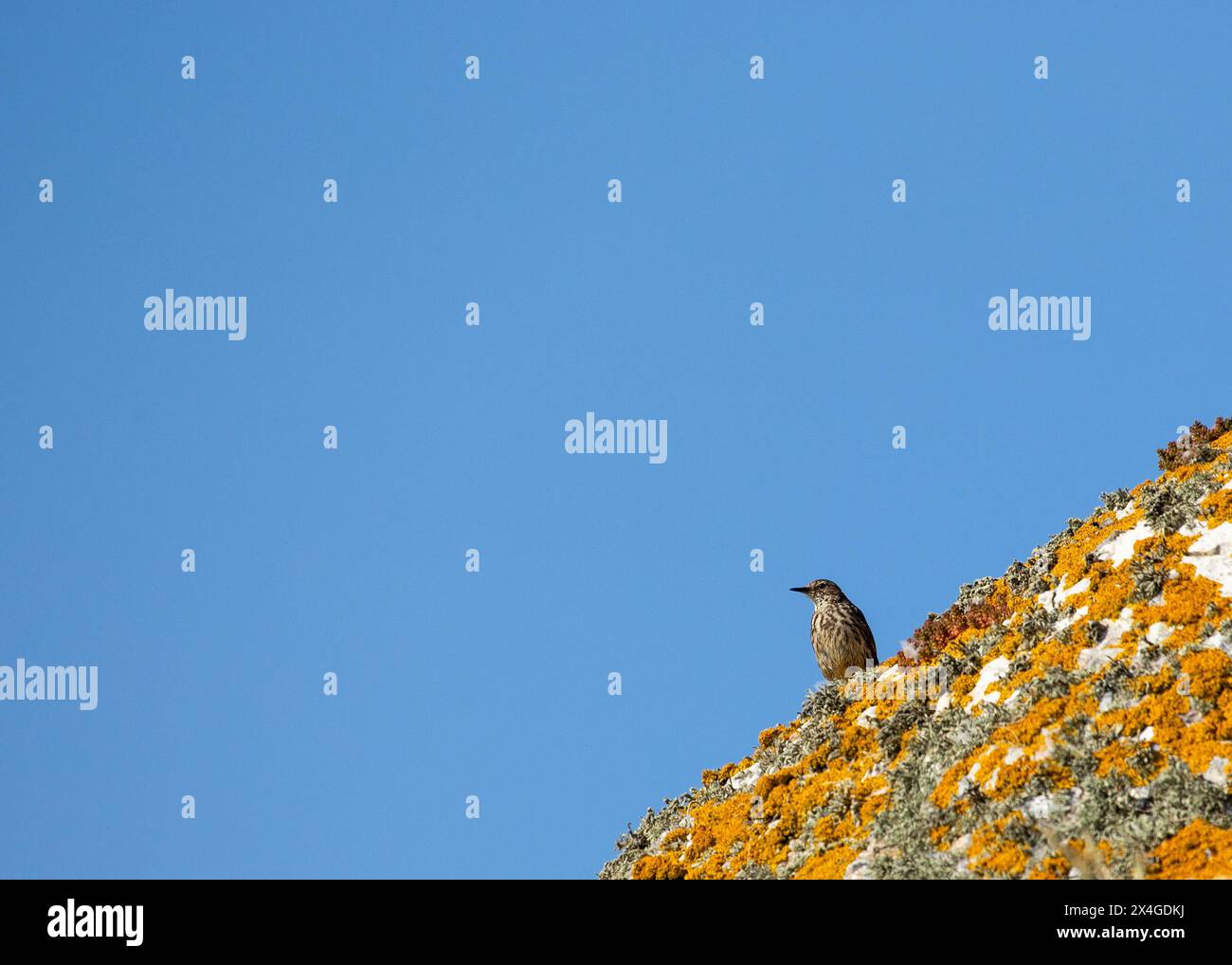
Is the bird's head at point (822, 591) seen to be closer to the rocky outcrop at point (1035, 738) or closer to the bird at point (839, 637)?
the bird at point (839, 637)

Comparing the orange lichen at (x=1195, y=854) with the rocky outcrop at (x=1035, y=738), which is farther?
the rocky outcrop at (x=1035, y=738)

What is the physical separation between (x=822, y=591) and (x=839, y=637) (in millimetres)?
944

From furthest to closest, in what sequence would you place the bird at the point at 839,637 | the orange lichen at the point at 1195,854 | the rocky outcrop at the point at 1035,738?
the bird at the point at 839,637
the rocky outcrop at the point at 1035,738
the orange lichen at the point at 1195,854

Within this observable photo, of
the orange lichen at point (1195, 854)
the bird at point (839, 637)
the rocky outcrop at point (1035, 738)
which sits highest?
the bird at point (839, 637)

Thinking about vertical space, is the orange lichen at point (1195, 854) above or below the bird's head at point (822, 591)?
below

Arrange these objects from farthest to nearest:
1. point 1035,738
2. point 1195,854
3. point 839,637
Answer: point 839,637, point 1035,738, point 1195,854

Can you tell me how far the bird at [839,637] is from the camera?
17453 mm

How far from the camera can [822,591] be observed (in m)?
18.2

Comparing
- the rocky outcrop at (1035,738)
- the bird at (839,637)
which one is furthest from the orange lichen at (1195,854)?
the bird at (839,637)

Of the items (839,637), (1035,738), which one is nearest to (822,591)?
(839,637)

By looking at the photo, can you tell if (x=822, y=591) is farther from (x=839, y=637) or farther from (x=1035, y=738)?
(x=1035, y=738)

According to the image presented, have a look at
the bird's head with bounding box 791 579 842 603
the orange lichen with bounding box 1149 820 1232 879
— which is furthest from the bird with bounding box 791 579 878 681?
the orange lichen with bounding box 1149 820 1232 879

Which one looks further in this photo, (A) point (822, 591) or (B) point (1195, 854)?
(A) point (822, 591)
